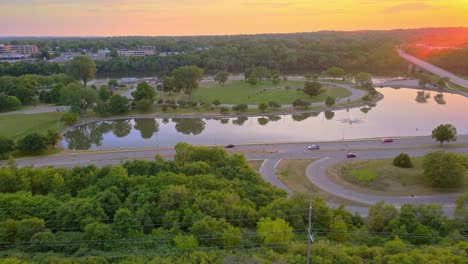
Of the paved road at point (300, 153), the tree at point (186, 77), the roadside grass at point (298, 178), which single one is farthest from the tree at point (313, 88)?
the roadside grass at point (298, 178)

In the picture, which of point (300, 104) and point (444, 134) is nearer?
point (444, 134)

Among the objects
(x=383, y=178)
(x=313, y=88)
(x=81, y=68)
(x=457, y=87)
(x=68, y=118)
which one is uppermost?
(x=81, y=68)

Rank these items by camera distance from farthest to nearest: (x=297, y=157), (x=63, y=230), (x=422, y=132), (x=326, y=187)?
(x=422, y=132)
(x=297, y=157)
(x=326, y=187)
(x=63, y=230)

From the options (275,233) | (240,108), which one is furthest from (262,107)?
(275,233)

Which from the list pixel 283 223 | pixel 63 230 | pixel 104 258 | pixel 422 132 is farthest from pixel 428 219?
pixel 422 132

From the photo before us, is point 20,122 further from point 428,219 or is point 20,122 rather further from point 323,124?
point 428,219

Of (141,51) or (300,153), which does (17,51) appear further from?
(300,153)

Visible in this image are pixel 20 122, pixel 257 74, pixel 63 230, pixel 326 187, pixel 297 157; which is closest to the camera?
pixel 63 230
